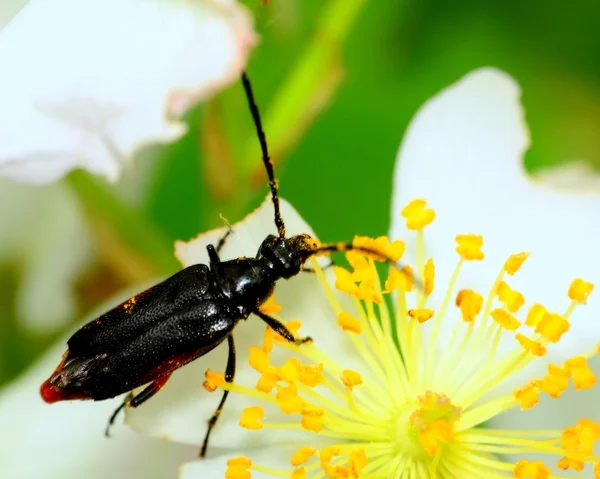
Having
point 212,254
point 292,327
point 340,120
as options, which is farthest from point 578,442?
point 340,120

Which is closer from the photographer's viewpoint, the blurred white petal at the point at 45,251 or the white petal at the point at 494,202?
the white petal at the point at 494,202

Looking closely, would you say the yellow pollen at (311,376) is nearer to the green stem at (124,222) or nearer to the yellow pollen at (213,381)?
the yellow pollen at (213,381)

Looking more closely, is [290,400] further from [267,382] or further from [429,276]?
[429,276]

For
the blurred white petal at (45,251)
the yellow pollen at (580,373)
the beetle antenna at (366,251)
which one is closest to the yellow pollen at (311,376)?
the beetle antenna at (366,251)

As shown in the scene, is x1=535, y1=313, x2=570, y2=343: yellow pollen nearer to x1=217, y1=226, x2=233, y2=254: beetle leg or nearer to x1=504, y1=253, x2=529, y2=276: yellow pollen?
x1=504, y1=253, x2=529, y2=276: yellow pollen

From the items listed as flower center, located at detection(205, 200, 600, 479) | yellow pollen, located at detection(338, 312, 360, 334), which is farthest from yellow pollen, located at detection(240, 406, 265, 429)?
yellow pollen, located at detection(338, 312, 360, 334)
